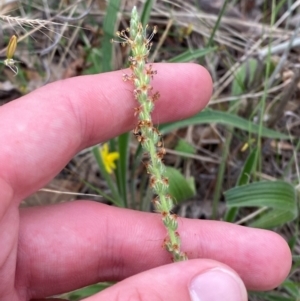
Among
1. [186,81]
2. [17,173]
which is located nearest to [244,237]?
[186,81]

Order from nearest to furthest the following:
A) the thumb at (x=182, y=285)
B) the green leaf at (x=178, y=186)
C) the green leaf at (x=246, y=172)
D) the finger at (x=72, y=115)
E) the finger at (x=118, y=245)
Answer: the thumb at (x=182, y=285)
the finger at (x=72, y=115)
the finger at (x=118, y=245)
the green leaf at (x=246, y=172)
the green leaf at (x=178, y=186)

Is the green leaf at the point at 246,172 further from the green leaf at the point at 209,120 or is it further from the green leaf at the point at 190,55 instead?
the green leaf at the point at 190,55

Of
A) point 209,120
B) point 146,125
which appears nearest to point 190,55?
point 209,120

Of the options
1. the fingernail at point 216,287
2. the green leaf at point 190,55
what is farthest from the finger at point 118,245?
the green leaf at point 190,55

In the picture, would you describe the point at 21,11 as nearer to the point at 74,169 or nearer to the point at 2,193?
the point at 74,169

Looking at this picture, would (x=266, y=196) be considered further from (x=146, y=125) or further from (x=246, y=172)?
(x=146, y=125)

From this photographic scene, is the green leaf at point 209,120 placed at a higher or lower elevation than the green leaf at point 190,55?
lower

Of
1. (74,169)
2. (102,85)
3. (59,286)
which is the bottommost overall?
(59,286)

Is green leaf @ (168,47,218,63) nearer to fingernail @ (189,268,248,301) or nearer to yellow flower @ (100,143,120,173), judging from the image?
yellow flower @ (100,143,120,173)
